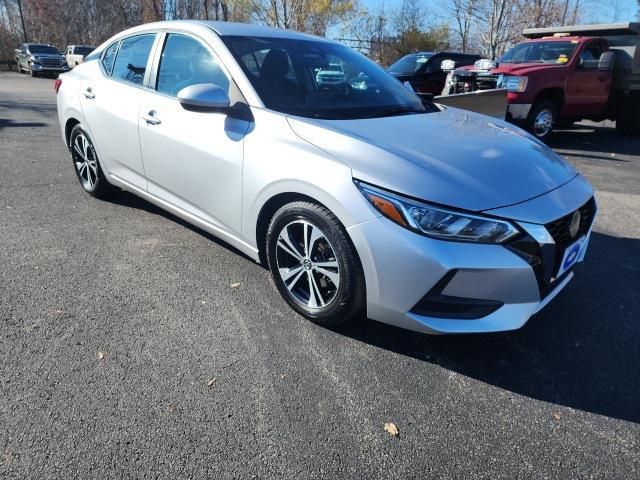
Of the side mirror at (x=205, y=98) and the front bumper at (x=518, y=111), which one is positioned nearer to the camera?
the side mirror at (x=205, y=98)

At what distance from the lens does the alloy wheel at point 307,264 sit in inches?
104

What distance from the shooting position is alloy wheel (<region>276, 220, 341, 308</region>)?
265 cm

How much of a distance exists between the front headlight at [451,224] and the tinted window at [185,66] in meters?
1.51

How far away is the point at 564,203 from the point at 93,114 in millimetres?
3821

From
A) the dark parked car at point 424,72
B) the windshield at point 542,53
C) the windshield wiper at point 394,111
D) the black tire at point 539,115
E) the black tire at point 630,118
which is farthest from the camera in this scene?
the dark parked car at point 424,72

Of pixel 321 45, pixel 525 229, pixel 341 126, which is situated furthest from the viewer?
pixel 321 45

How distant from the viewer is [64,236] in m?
4.03

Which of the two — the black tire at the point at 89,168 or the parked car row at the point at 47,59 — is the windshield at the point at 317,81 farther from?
the parked car row at the point at 47,59

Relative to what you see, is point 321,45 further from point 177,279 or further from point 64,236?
point 64,236

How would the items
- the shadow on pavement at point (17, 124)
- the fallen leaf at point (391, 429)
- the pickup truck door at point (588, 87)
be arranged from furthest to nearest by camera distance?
1. the shadow on pavement at point (17, 124)
2. the pickup truck door at point (588, 87)
3. the fallen leaf at point (391, 429)

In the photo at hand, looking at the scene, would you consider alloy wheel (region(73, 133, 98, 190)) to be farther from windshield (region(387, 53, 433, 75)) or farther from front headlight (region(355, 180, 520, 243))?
windshield (region(387, 53, 433, 75))

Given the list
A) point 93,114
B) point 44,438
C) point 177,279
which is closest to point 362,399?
point 44,438

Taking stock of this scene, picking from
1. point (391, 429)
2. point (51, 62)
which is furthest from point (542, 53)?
point (51, 62)

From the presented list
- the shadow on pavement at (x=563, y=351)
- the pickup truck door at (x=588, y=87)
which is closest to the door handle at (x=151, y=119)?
the shadow on pavement at (x=563, y=351)
